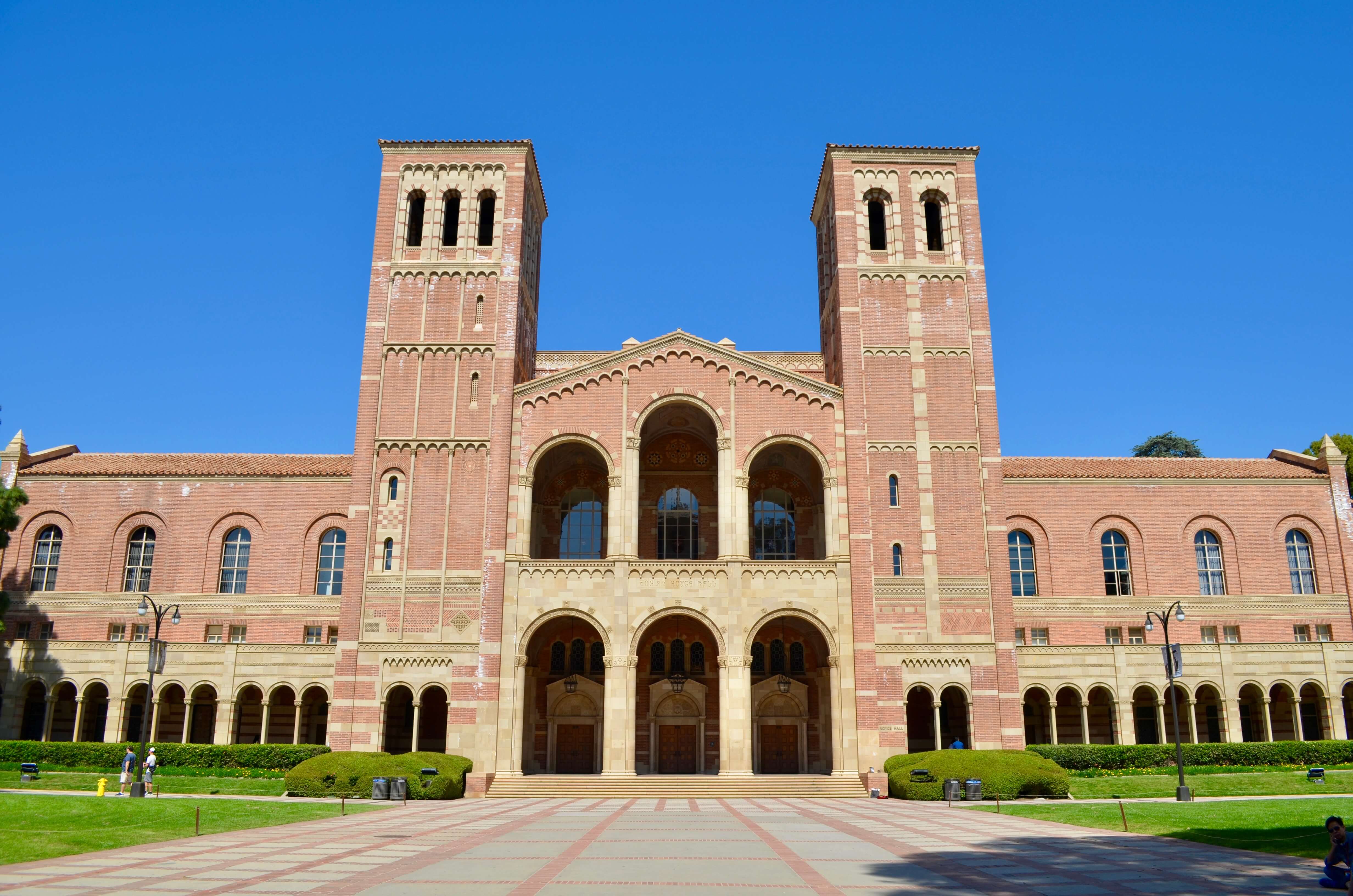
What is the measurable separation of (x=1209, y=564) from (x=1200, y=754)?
11167 millimetres

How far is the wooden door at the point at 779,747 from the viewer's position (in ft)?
143

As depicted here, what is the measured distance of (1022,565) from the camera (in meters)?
46.6

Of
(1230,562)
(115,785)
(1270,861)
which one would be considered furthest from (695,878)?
(1230,562)

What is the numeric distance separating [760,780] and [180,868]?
82.3 ft

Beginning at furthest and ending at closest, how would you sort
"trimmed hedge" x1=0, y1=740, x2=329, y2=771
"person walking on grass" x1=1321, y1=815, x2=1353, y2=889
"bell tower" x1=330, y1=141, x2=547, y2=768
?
"bell tower" x1=330, y1=141, x2=547, y2=768
"trimmed hedge" x1=0, y1=740, x2=329, y2=771
"person walking on grass" x1=1321, y1=815, x2=1353, y2=889

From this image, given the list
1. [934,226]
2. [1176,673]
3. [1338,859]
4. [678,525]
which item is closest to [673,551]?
[678,525]

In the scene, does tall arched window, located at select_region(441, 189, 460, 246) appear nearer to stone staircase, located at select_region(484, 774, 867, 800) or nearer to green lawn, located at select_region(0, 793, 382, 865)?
stone staircase, located at select_region(484, 774, 867, 800)

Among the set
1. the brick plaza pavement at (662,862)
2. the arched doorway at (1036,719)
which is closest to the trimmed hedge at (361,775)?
the brick plaza pavement at (662,862)

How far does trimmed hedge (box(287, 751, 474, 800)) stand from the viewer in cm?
3309

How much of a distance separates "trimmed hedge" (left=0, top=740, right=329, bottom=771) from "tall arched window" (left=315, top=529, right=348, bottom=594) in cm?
856

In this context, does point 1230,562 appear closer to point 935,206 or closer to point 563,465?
point 935,206

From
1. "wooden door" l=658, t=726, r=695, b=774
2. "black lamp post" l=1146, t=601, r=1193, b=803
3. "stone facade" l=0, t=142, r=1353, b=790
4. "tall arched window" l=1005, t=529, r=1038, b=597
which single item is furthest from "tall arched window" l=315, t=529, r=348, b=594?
"black lamp post" l=1146, t=601, r=1193, b=803

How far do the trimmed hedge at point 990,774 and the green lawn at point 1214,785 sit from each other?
100cm

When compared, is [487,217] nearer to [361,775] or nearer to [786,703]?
[361,775]
